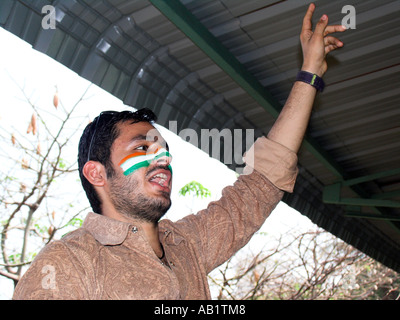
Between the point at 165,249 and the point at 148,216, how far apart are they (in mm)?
165

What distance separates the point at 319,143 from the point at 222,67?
5.11 ft

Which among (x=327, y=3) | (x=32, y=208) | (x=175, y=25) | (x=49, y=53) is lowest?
(x=49, y=53)

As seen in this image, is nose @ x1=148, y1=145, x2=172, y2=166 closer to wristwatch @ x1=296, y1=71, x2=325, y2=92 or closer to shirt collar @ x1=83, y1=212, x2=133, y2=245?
shirt collar @ x1=83, y1=212, x2=133, y2=245

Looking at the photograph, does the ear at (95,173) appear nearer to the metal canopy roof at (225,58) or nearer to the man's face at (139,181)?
the man's face at (139,181)

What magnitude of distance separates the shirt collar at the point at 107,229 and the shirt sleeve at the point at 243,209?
352 millimetres

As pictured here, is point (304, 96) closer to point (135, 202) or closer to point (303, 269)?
point (135, 202)

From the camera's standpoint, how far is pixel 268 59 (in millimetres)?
3076

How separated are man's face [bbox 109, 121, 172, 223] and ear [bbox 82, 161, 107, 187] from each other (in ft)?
0.15

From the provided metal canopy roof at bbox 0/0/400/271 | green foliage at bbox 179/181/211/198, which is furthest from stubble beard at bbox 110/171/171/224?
green foliage at bbox 179/181/211/198

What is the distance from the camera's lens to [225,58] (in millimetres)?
2842

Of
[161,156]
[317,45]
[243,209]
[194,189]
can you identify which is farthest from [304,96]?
[194,189]

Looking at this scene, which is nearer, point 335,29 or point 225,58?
point 335,29
